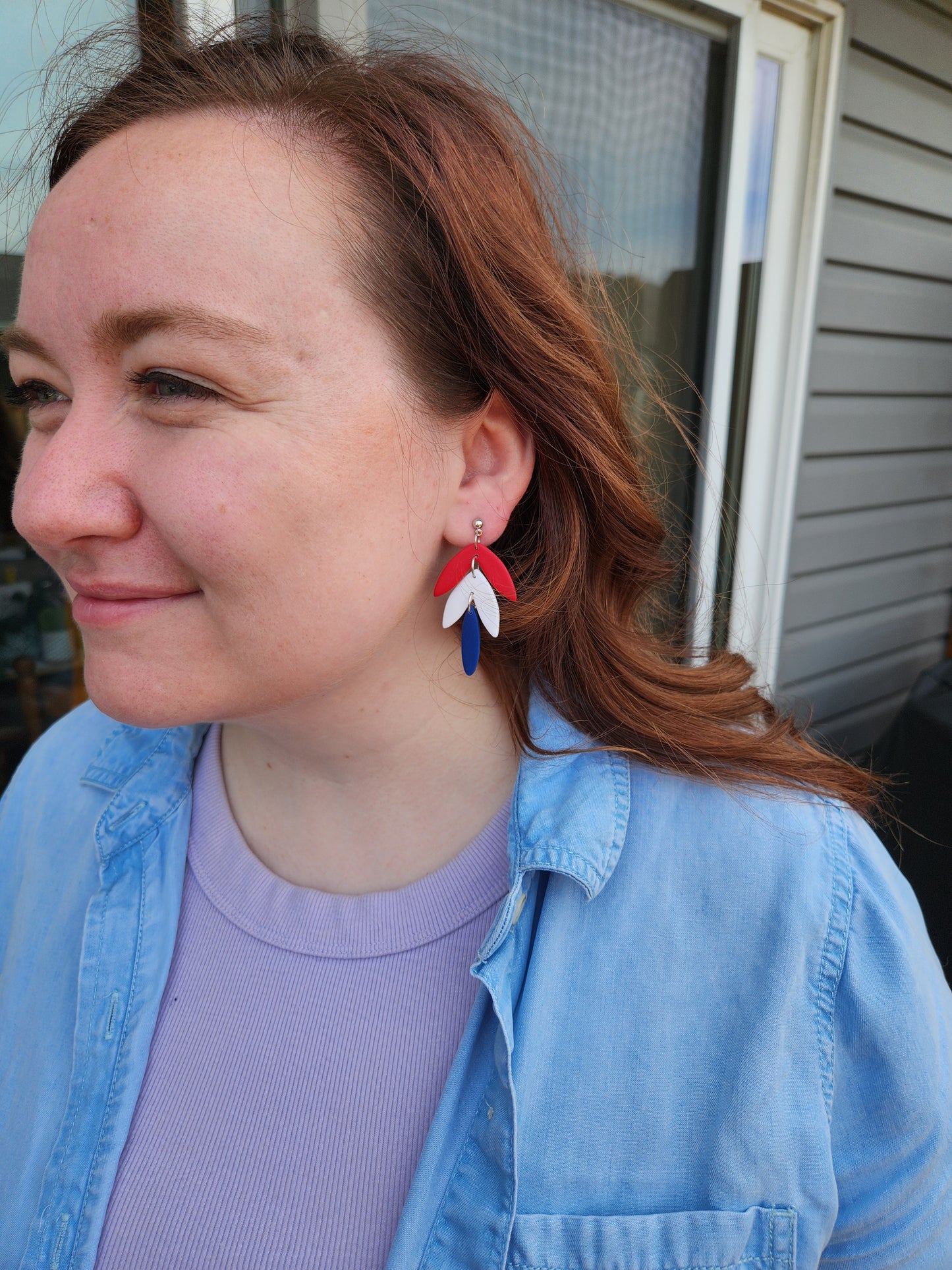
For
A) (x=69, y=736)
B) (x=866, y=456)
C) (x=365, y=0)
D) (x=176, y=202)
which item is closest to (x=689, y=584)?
(x=866, y=456)

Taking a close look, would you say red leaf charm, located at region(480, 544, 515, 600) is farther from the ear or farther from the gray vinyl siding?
the gray vinyl siding

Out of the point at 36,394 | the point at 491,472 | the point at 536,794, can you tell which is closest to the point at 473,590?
the point at 491,472

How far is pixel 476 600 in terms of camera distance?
42.4 inches

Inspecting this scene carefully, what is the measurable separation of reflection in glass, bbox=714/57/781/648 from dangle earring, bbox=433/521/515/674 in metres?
1.45

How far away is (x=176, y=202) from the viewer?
2.84ft

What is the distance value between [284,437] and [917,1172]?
41.6 inches

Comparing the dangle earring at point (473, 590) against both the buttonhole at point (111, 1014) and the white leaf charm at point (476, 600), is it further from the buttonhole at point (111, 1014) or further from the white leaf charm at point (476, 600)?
the buttonhole at point (111, 1014)

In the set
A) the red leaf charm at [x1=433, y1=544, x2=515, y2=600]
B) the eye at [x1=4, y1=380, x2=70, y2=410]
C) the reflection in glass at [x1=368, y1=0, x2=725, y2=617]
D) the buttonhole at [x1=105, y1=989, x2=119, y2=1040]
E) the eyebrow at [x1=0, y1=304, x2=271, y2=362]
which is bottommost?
the buttonhole at [x1=105, y1=989, x2=119, y2=1040]

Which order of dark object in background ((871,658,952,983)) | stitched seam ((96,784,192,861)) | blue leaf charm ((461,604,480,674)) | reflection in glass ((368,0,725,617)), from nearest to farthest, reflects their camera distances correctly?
1. blue leaf charm ((461,604,480,674))
2. stitched seam ((96,784,192,861))
3. reflection in glass ((368,0,725,617))
4. dark object in background ((871,658,952,983))

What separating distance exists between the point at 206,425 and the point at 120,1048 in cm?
78

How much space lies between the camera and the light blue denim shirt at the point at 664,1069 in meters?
0.93

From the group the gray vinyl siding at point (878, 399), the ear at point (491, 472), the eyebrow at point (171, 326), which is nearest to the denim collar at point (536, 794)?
the ear at point (491, 472)

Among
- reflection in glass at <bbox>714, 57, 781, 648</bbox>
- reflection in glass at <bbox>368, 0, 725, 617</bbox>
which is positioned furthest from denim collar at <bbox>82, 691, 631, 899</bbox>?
reflection in glass at <bbox>714, 57, 781, 648</bbox>

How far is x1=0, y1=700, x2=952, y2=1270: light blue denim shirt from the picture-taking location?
93cm
